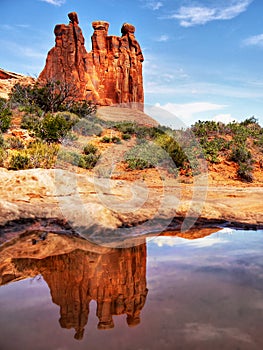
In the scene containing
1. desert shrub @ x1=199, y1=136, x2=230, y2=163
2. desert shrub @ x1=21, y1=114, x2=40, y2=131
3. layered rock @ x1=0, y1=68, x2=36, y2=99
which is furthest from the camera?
layered rock @ x1=0, y1=68, x2=36, y2=99

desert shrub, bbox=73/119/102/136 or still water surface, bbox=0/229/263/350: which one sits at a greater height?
desert shrub, bbox=73/119/102/136

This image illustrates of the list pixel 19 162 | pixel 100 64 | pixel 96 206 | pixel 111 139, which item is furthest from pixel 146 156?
pixel 100 64

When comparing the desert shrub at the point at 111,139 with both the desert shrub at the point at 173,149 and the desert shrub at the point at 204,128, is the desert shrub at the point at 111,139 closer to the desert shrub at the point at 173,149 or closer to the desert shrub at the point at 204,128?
the desert shrub at the point at 173,149

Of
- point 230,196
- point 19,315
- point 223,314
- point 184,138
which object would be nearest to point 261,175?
point 184,138

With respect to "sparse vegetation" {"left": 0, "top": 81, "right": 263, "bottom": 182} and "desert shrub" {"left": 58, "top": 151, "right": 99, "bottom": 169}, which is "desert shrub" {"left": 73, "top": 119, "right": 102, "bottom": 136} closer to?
"sparse vegetation" {"left": 0, "top": 81, "right": 263, "bottom": 182}

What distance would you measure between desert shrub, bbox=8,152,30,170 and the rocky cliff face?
42.1 metres

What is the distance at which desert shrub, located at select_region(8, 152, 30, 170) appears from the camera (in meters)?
10.1

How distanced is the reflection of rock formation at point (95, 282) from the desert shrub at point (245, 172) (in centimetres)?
1129

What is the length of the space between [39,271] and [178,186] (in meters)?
9.27

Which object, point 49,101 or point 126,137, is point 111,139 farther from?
point 49,101

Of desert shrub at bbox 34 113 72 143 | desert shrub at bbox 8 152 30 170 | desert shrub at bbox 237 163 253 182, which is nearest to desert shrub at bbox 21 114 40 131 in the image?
desert shrub at bbox 34 113 72 143

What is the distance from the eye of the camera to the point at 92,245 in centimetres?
598

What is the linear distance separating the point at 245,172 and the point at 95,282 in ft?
42.7

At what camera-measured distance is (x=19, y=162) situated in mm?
10141
